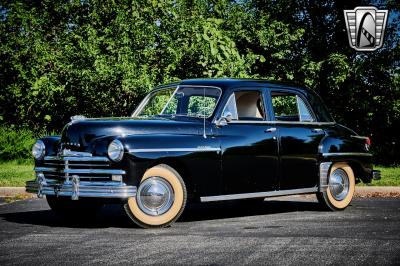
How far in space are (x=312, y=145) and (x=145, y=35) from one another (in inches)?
412

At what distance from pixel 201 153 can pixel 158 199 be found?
2.67 ft

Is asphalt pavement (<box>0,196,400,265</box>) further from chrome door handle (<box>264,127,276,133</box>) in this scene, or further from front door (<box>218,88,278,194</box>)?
chrome door handle (<box>264,127,276,133</box>)

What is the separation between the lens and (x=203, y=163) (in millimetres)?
8586

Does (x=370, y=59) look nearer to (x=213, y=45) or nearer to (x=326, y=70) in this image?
(x=326, y=70)

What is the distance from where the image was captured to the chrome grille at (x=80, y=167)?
8008 mm

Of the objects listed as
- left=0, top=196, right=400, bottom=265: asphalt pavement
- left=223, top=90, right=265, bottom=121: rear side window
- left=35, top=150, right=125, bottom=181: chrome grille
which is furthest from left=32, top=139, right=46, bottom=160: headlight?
left=223, top=90, right=265, bottom=121: rear side window

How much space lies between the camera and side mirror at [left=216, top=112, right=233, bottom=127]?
349 inches

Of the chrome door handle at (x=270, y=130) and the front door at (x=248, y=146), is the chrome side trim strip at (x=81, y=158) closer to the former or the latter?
the front door at (x=248, y=146)

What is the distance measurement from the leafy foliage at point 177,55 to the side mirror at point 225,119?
9.58m

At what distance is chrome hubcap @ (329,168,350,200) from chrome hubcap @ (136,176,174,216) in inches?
119

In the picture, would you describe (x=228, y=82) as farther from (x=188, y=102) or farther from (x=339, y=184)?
(x=339, y=184)

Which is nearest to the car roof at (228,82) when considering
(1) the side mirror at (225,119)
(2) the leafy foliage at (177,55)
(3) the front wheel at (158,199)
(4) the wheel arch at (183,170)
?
(1) the side mirror at (225,119)

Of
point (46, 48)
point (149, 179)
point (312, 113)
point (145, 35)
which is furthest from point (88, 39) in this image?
point (149, 179)

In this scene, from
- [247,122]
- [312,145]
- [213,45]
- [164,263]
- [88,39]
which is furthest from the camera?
[88,39]
